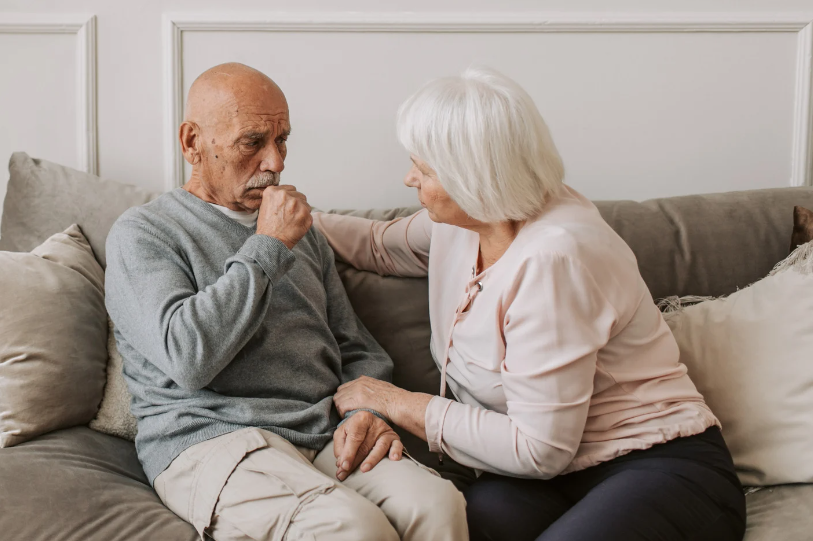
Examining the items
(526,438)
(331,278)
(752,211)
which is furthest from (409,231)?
(752,211)

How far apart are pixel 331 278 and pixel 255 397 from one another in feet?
1.26

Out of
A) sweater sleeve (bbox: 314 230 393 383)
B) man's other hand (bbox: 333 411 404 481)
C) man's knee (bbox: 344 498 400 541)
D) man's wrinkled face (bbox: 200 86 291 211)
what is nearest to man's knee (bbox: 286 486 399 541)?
man's knee (bbox: 344 498 400 541)

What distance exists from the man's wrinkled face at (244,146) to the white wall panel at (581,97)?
23.0 inches

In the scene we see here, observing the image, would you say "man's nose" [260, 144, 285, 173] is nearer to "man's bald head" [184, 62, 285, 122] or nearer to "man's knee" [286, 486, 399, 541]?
"man's bald head" [184, 62, 285, 122]

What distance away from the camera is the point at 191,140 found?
154 cm

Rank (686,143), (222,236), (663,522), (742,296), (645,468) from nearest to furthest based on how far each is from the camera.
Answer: (663,522)
(645,468)
(222,236)
(742,296)
(686,143)

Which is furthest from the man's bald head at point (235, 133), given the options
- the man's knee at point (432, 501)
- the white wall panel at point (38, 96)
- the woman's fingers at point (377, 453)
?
the white wall panel at point (38, 96)

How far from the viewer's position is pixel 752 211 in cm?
189

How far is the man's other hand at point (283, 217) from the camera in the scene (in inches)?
57.2

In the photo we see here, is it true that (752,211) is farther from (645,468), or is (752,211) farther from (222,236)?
(222,236)

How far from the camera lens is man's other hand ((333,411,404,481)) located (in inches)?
55.2

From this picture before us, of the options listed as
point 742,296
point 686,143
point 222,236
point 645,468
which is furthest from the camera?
point 686,143

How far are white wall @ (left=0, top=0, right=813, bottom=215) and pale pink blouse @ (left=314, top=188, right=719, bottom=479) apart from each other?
70 centimetres

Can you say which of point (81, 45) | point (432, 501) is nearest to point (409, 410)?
point (432, 501)
